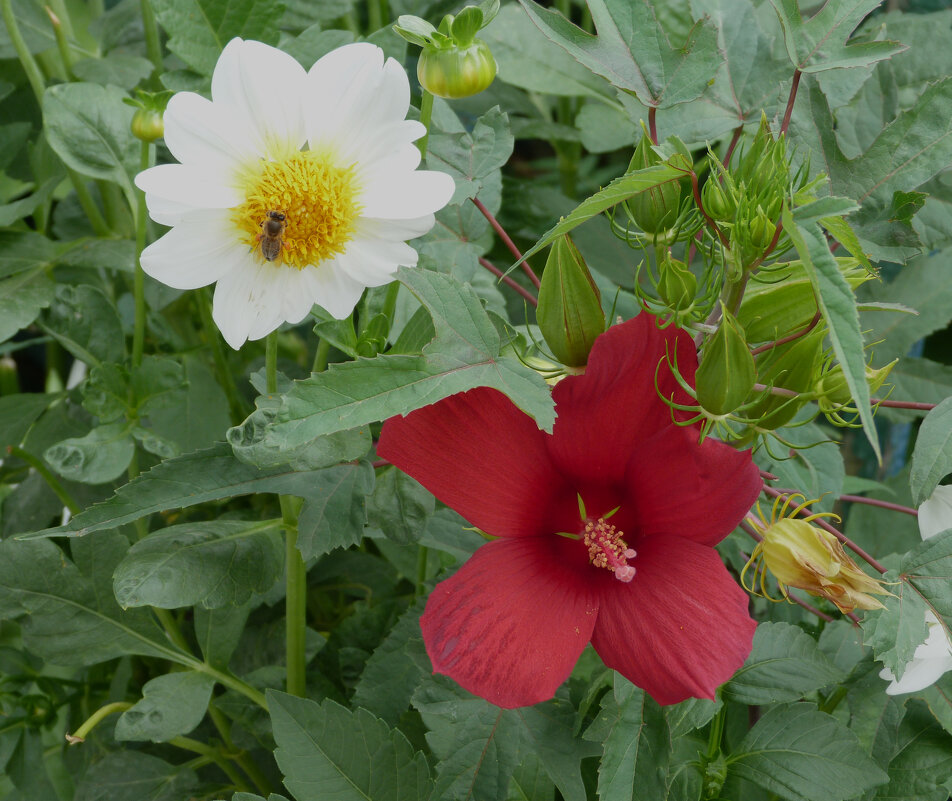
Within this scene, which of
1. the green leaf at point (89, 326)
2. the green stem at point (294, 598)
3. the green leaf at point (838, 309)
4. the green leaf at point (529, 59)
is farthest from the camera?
the green leaf at point (529, 59)

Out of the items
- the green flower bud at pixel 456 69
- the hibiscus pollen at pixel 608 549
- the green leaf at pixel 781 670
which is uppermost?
the green flower bud at pixel 456 69

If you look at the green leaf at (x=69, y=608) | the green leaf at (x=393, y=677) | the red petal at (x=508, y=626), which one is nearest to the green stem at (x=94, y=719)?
A: the green leaf at (x=69, y=608)

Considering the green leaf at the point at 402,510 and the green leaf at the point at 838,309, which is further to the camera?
the green leaf at the point at 402,510

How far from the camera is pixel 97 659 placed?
0.54 m

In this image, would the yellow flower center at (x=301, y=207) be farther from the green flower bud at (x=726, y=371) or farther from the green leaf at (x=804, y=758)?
the green leaf at (x=804, y=758)

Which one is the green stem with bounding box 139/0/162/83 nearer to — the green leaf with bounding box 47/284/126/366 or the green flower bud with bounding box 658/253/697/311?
the green leaf with bounding box 47/284/126/366

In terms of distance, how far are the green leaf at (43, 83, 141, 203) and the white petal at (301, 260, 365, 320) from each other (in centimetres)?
24

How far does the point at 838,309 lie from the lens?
28 centimetres

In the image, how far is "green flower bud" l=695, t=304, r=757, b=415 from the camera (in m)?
0.33

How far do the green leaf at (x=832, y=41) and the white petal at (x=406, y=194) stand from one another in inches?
6.0

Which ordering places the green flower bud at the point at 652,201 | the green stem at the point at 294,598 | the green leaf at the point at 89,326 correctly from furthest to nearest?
the green leaf at the point at 89,326
the green stem at the point at 294,598
the green flower bud at the point at 652,201

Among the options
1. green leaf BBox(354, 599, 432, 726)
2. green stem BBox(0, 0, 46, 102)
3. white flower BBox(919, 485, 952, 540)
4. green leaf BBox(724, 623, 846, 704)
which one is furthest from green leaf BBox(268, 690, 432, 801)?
green stem BBox(0, 0, 46, 102)

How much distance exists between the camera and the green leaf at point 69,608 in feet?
1.69

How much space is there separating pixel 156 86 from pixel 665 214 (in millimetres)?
428
